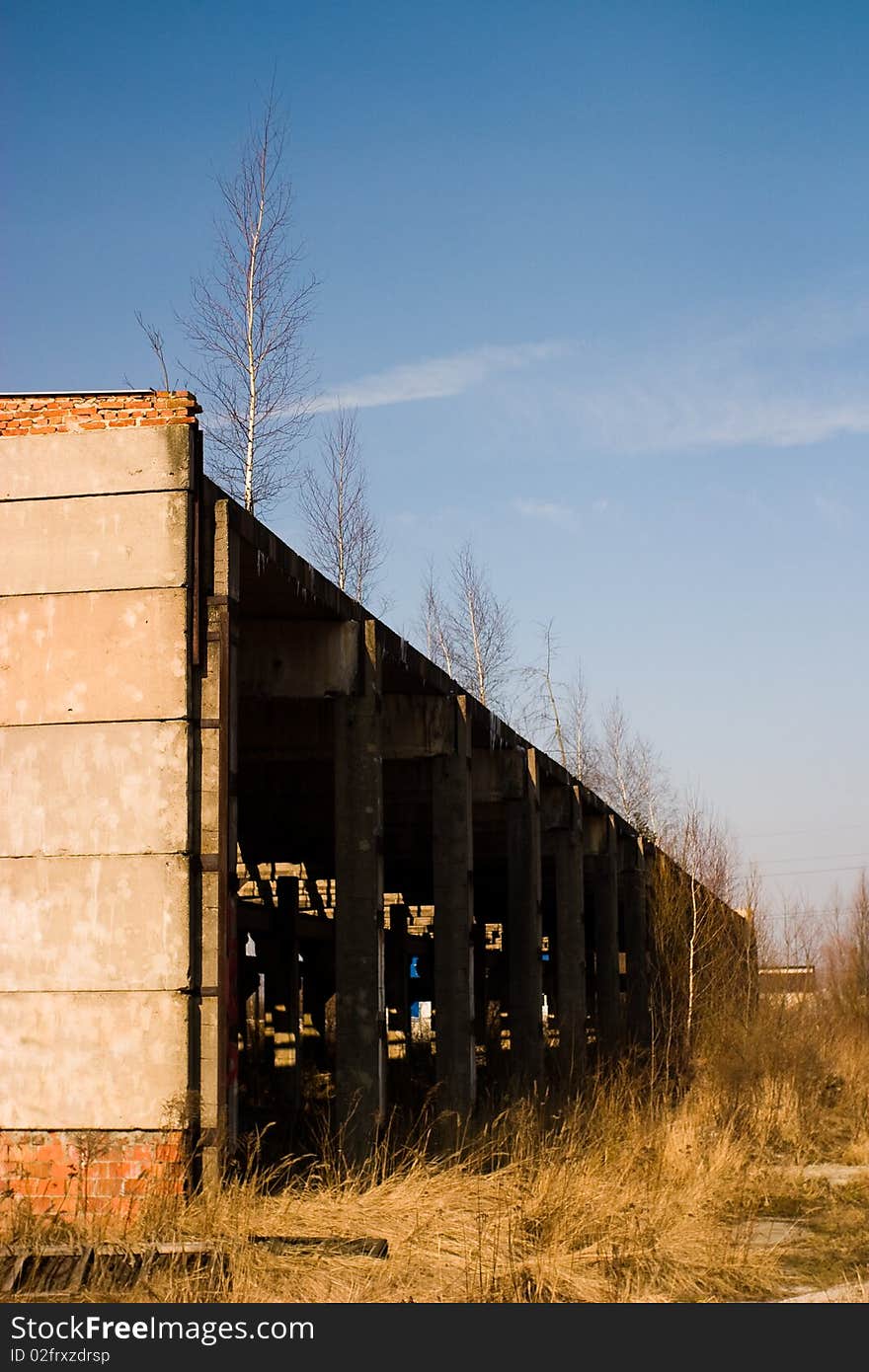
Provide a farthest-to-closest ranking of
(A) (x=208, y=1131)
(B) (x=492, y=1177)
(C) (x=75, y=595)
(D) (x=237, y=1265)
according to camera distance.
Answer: (B) (x=492, y=1177), (C) (x=75, y=595), (A) (x=208, y=1131), (D) (x=237, y=1265)

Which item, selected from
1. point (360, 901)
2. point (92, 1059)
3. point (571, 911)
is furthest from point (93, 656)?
point (571, 911)

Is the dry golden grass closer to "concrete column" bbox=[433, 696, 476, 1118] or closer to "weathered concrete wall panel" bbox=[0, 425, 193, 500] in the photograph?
"concrete column" bbox=[433, 696, 476, 1118]

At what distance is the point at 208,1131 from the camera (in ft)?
29.6

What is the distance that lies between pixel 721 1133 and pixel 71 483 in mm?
9345

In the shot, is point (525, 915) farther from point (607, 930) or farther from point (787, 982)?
point (787, 982)

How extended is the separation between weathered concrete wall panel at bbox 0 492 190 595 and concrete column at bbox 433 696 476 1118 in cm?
544

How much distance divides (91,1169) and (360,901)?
11.8 feet

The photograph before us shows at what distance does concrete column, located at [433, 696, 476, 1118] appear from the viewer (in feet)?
47.3

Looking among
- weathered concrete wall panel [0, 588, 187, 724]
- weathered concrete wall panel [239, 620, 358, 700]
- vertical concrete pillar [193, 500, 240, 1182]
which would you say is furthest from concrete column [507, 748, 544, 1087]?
weathered concrete wall panel [0, 588, 187, 724]

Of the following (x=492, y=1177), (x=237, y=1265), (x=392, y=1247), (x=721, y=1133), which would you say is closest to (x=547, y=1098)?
(x=721, y=1133)

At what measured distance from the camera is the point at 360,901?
11945 mm

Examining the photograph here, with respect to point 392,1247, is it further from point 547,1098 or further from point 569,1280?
point 547,1098

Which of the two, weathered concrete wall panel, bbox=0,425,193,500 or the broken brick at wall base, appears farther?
weathered concrete wall panel, bbox=0,425,193,500

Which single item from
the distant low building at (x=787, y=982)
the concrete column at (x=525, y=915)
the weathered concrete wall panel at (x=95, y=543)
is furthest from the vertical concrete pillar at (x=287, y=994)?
the distant low building at (x=787, y=982)
